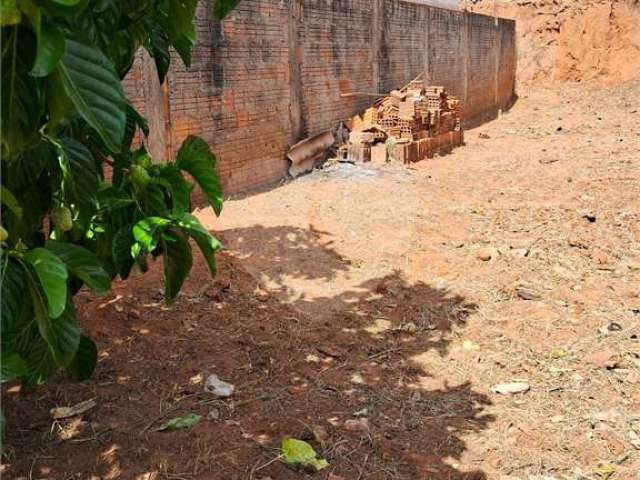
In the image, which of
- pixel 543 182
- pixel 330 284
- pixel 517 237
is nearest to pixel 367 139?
pixel 543 182

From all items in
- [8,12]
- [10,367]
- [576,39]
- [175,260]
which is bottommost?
[10,367]

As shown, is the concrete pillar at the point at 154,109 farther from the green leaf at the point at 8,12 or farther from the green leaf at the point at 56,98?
the green leaf at the point at 8,12

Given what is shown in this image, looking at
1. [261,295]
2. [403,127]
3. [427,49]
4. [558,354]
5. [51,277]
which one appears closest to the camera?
[51,277]

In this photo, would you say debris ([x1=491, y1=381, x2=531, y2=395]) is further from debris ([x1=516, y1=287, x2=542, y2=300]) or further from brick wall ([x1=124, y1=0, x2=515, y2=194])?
brick wall ([x1=124, y1=0, x2=515, y2=194])

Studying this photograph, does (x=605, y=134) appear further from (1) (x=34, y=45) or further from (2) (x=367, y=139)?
(1) (x=34, y=45)

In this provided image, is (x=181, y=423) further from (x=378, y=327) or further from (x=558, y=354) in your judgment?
(x=558, y=354)

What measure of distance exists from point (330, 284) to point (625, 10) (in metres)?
18.5

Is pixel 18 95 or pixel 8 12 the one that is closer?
pixel 8 12

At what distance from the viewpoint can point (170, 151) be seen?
6684 mm

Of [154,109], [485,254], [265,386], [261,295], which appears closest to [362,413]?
[265,386]

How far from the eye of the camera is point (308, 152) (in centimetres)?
911

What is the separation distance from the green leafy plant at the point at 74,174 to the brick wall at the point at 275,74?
4.61 m

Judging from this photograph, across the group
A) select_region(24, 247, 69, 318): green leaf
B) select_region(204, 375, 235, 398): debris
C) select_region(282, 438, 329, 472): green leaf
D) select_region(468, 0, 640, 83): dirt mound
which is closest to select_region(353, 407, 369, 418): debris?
select_region(282, 438, 329, 472): green leaf

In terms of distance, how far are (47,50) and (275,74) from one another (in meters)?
7.51
